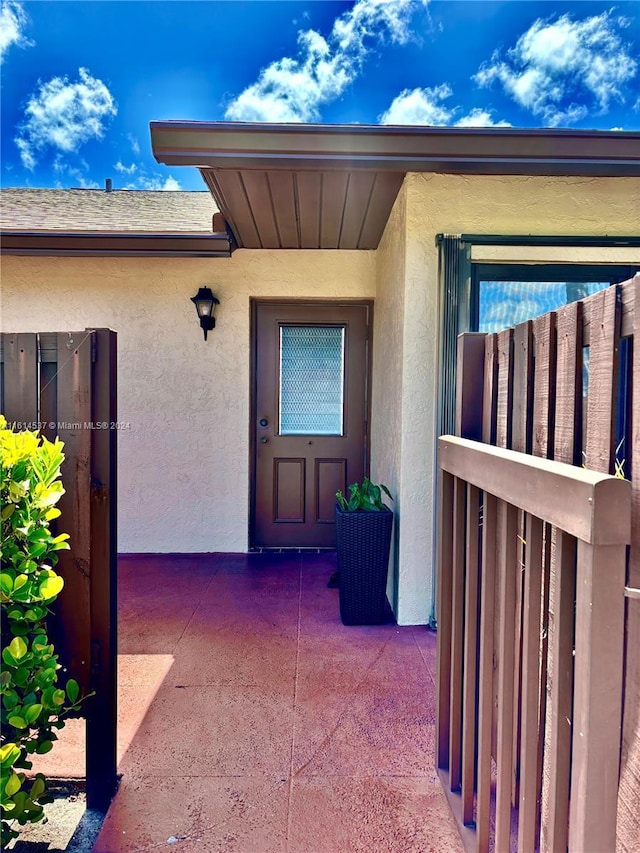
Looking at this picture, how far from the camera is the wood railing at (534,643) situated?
2.35ft

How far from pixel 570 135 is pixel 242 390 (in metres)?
2.84

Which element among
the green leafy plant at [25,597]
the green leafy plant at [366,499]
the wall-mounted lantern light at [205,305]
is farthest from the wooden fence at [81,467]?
the wall-mounted lantern light at [205,305]

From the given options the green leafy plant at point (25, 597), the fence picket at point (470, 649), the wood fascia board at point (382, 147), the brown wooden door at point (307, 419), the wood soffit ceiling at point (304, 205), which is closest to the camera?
the green leafy plant at point (25, 597)

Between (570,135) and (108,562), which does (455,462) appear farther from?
(570,135)

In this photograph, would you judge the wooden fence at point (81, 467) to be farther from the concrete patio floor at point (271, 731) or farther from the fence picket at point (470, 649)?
the fence picket at point (470, 649)

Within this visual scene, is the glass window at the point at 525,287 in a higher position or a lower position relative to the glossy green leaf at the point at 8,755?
higher

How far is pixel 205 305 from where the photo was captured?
380 cm

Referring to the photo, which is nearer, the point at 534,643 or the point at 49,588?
the point at 534,643

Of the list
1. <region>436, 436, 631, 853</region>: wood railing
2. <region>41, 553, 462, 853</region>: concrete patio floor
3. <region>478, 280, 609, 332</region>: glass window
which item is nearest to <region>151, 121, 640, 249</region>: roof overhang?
<region>478, 280, 609, 332</region>: glass window

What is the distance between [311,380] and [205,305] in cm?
112

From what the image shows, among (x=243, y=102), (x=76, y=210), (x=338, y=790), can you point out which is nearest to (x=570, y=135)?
(x=338, y=790)

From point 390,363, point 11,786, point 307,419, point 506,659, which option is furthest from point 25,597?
point 307,419

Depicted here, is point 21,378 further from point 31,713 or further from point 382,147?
point 382,147

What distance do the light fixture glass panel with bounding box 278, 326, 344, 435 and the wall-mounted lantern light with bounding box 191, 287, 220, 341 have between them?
630mm
